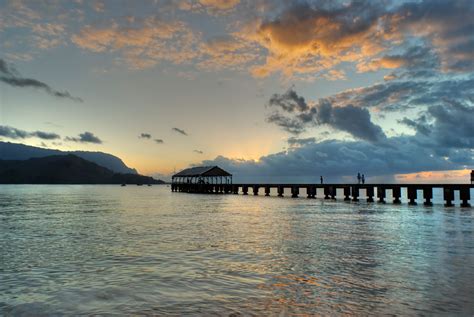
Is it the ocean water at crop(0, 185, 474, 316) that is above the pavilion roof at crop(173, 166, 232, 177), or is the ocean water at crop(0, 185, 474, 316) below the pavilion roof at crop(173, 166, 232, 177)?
below

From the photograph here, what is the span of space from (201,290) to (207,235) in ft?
35.7

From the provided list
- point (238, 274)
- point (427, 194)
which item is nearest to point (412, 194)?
point (427, 194)

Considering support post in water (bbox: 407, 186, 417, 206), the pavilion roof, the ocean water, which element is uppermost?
the pavilion roof

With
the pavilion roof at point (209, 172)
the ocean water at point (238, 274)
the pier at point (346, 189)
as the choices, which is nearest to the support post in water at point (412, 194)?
the pier at point (346, 189)

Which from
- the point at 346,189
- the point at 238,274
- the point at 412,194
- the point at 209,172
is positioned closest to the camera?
the point at 238,274

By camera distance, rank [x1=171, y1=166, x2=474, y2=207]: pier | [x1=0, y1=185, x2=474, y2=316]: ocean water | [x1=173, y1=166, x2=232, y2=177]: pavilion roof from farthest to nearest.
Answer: [x1=173, y1=166, x2=232, y2=177]: pavilion roof, [x1=171, y1=166, x2=474, y2=207]: pier, [x1=0, y1=185, x2=474, y2=316]: ocean water

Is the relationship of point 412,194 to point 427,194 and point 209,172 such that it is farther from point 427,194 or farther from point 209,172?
point 209,172

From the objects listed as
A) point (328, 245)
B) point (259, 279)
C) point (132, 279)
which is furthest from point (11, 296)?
point (328, 245)

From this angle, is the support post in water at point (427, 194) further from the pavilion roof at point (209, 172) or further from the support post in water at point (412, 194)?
the pavilion roof at point (209, 172)

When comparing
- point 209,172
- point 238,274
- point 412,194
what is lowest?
point 238,274

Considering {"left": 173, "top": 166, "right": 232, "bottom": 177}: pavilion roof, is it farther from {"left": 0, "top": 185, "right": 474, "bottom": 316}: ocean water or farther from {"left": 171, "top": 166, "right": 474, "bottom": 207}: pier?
{"left": 0, "top": 185, "right": 474, "bottom": 316}: ocean water

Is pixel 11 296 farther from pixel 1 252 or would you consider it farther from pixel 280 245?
pixel 280 245

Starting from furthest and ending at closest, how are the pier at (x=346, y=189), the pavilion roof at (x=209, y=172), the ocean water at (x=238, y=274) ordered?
1. the pavilion roof at (x=209, y=172)
2. the pier at (x=346, y=189)
3. the ocean water at (x=238, y=274)

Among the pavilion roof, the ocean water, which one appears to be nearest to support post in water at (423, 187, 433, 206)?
the ocean water
